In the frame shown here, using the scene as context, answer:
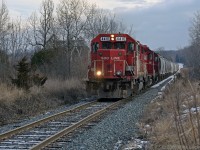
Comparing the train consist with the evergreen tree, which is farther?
the train consist

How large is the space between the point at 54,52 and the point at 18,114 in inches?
839

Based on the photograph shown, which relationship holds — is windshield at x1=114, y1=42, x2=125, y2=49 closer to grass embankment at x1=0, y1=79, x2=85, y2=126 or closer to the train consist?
the train consist

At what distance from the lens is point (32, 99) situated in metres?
18.7

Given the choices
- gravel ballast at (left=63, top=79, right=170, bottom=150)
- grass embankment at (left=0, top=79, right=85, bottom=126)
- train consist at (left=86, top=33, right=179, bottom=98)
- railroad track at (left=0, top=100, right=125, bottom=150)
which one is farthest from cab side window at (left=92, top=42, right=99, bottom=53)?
gravel ballast at (left=63, top=79, right=170, bottom=150)

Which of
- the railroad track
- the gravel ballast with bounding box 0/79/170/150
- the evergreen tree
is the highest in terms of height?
the evergreen tree

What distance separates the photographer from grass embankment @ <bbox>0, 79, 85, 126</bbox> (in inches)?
617

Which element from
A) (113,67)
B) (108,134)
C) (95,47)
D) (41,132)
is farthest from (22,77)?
(108,134)

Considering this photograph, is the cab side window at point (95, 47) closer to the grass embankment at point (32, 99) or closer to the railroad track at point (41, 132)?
the grass embankment at point (32, 99)

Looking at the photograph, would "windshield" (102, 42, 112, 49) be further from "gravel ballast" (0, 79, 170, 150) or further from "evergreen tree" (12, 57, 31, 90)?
"gravel ballast" (0, 79, 170, 150)

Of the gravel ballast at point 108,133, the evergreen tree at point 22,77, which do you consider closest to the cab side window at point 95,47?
the evergreen tree at point 22,77

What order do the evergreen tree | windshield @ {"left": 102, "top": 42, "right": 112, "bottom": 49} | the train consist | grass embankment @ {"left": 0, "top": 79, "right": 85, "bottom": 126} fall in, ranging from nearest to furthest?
grass embankment @ {"left": 0, "top": 79, "right": 85, "bottom": 126}
the evergreen tree
the train consist
windshield @ {"left": 102, "top": 42, "right": 112, "bottom": 49}

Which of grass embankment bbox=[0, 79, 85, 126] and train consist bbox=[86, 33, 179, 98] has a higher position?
train consist bbox=[86, 33, 179, 98]

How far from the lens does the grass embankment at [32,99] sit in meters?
15.7

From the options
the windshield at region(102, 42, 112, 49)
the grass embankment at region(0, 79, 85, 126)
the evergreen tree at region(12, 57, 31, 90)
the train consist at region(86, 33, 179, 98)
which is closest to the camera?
the grass embankment at region(0, 79, 85, 126)
